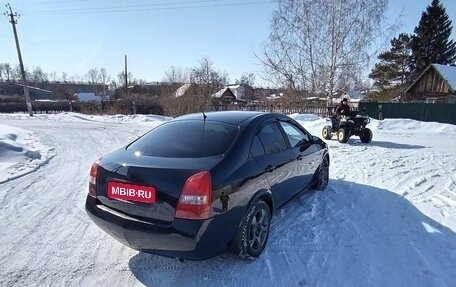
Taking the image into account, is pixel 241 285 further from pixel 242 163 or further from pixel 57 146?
pixel 57 146

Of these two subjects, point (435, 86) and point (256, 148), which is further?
point (435, 86)

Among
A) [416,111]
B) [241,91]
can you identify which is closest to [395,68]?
[416,111]

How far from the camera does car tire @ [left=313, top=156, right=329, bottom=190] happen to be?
16.1 ft

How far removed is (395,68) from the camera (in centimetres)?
3422

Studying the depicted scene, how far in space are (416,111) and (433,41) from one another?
1952 centimetres

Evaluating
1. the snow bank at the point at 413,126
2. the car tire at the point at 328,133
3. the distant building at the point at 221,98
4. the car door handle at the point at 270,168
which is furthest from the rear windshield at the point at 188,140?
the distant building at the point at 221,98

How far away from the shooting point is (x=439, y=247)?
326cm

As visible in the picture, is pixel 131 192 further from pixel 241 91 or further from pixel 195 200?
pixel 241 91

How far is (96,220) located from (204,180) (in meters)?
1.25

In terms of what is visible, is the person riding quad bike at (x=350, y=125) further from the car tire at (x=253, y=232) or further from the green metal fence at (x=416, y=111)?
the green metal fence at (x=416, y=111)

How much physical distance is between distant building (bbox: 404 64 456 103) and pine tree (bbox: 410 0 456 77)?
312 inches

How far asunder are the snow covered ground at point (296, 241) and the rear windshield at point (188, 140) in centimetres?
110

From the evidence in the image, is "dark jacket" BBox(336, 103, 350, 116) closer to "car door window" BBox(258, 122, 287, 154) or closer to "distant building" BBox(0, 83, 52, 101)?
"car door window" BBox(258, 122, 287, 154)

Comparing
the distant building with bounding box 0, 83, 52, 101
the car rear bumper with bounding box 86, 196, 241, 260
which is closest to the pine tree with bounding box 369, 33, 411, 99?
the car rear bumper with bounding box 86, 196, 241, 260
